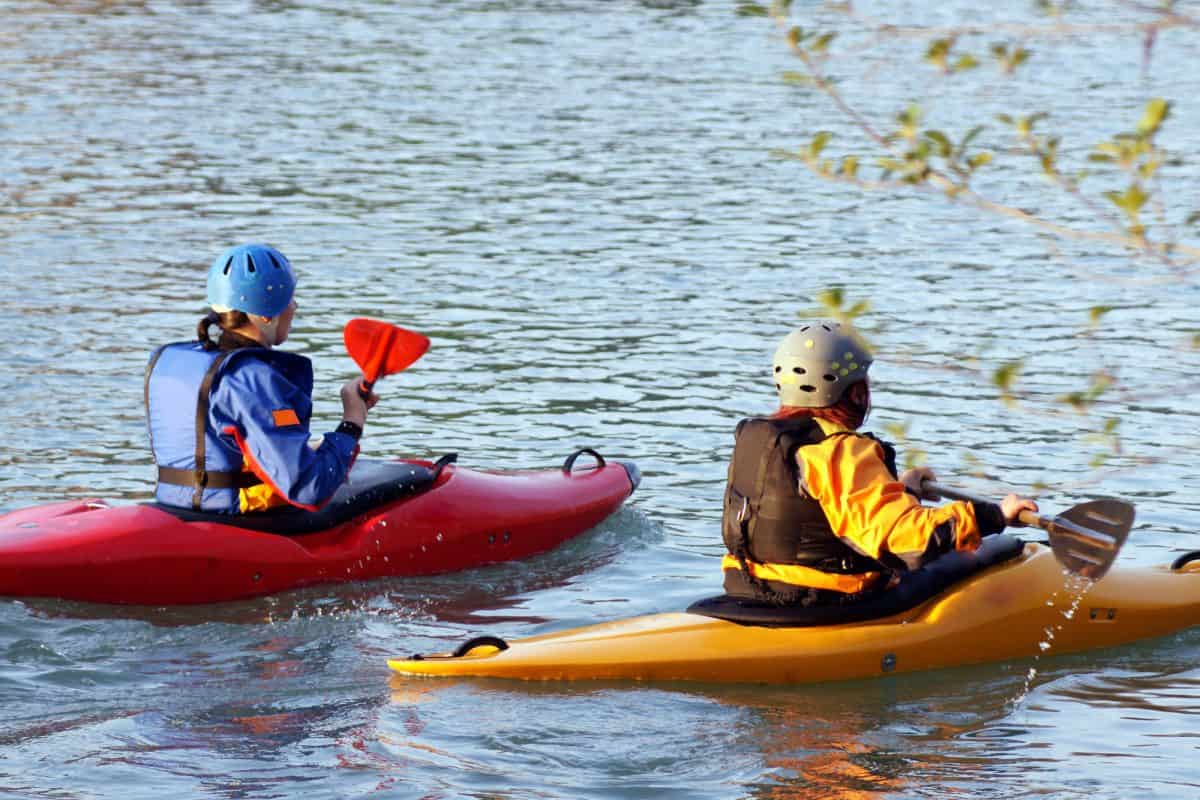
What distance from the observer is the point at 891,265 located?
14359 mm

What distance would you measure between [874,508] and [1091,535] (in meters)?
0.79

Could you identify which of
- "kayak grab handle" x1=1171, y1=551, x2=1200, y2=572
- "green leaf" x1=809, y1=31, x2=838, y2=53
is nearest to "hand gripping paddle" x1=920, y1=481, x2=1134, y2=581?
"kayak grab handle" x1=1171, y1=551, x2=1200, y2=572

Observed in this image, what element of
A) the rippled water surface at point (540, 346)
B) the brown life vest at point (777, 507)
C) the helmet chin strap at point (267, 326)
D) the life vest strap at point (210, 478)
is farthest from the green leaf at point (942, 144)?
the life vest strap at point (210, 478)

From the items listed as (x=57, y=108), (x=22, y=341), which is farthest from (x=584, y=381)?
(x=57, y=108)

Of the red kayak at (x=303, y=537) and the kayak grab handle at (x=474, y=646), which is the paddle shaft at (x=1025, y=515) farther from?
the red kayak at (x=303, y=537)

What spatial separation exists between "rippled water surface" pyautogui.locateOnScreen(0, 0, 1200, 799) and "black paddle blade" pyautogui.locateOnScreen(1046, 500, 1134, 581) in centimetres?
17

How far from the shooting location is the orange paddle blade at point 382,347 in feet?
24.7

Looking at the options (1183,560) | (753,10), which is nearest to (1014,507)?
(1183,560)

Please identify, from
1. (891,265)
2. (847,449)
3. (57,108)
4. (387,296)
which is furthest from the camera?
(57,108)

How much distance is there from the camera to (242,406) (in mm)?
7031

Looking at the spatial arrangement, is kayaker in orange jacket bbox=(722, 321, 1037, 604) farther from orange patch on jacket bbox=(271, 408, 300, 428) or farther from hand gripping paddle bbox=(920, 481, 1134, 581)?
orange patch on jacket bbox=(271, 408, 300, 428)

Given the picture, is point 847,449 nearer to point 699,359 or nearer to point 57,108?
point 699,359

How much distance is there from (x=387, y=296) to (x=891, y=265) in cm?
384

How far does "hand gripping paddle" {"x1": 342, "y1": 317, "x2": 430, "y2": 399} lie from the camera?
7.51m
